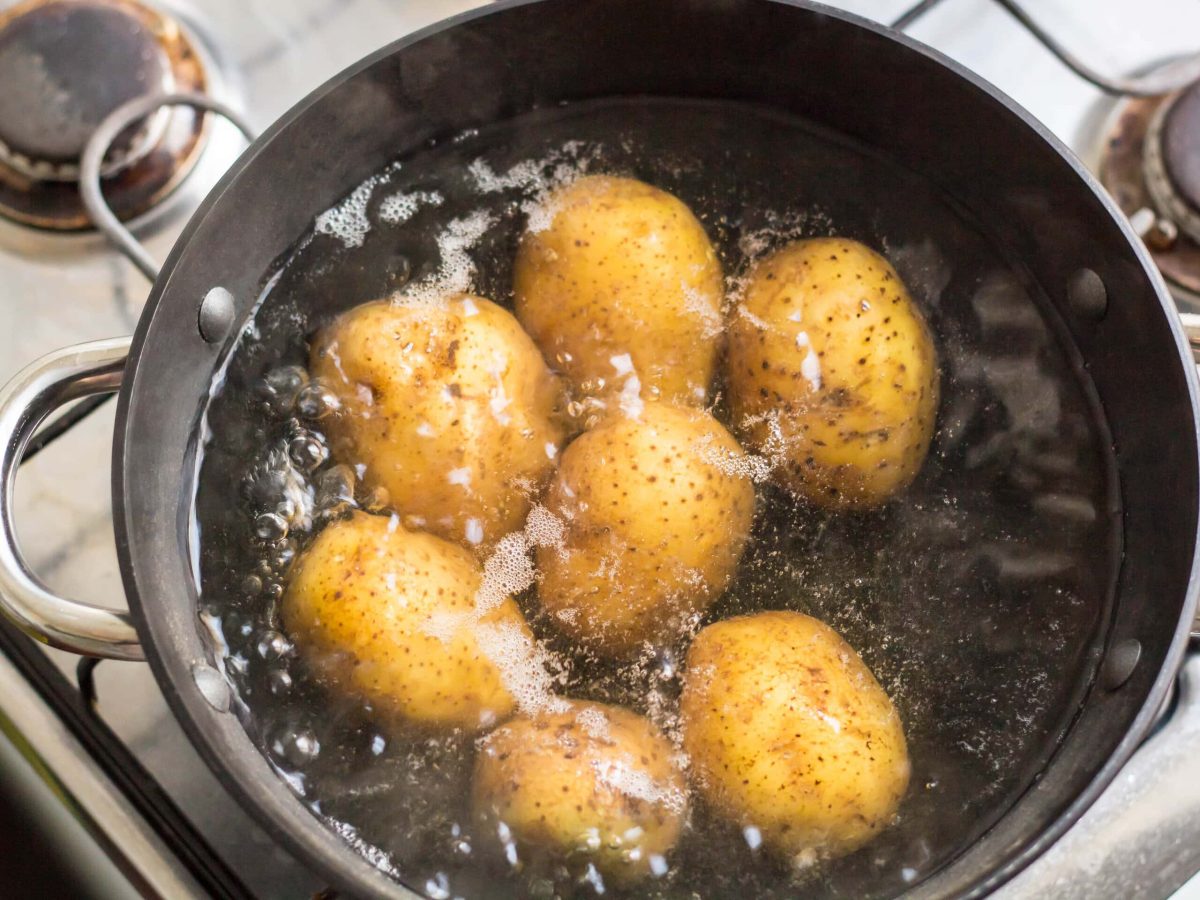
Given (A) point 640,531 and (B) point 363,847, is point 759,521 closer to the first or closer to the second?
(A) point 640,531

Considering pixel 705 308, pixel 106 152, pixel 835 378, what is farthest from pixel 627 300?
pixel 106 152

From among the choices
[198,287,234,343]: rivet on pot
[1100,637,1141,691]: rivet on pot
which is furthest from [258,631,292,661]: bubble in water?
[1100,637,1141,691]: rivet on pot

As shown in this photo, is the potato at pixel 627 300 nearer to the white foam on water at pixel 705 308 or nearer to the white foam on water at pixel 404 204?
the white foam on water at pixel 705 308

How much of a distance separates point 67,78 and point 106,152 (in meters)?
0.08

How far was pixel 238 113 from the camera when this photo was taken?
983 millimetres

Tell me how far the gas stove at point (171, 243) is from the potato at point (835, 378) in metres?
0.33

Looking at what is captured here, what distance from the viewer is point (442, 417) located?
2.49 ft

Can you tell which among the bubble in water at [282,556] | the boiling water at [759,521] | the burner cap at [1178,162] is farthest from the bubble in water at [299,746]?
the burner cap at [1178,162]

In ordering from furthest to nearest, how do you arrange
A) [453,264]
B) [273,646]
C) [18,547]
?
[453,264] → [273,646] → [18,547]

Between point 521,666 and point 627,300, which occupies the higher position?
point 627,300

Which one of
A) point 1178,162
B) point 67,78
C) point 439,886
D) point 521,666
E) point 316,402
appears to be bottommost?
point 439,886

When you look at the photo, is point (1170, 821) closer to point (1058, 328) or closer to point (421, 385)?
point (1058, 328)

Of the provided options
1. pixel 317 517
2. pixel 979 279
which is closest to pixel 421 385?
pixel 317 517

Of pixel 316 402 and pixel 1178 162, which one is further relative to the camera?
pixel 1178 162
